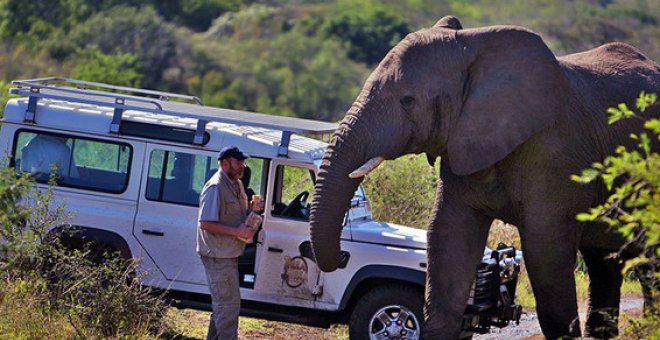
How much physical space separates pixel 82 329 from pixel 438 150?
2.99 meters

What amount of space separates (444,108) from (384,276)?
1.60 metres

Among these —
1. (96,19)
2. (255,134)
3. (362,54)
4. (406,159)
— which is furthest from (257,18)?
(255,134)

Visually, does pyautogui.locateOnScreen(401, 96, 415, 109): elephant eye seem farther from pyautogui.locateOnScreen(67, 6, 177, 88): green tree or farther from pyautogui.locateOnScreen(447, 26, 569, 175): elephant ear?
pyautogui.locateOnScreen(67, 6, 177, 88): green tree

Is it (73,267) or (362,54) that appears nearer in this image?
Answer: (73,267)

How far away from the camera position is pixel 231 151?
34.0ft

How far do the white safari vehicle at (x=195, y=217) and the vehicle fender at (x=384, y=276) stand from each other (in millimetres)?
11

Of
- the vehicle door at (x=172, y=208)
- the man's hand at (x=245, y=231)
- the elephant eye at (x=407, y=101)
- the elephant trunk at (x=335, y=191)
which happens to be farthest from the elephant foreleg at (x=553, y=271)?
the vehicle door at (x=172, y=208)

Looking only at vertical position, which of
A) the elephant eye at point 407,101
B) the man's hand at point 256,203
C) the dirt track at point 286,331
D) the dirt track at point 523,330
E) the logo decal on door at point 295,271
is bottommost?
the dirt track at point 286,331

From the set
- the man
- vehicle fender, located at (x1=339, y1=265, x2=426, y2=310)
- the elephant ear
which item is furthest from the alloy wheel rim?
the elephant ear

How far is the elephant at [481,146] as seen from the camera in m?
9.98

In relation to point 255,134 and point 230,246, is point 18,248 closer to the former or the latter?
point 230,246

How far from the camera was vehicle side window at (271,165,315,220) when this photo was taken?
1133 centimetres

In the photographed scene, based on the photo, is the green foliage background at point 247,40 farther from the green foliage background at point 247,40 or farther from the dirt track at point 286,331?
the dirt track at point 286,331

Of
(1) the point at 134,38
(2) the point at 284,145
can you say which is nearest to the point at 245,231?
(2) the point at 284,145
